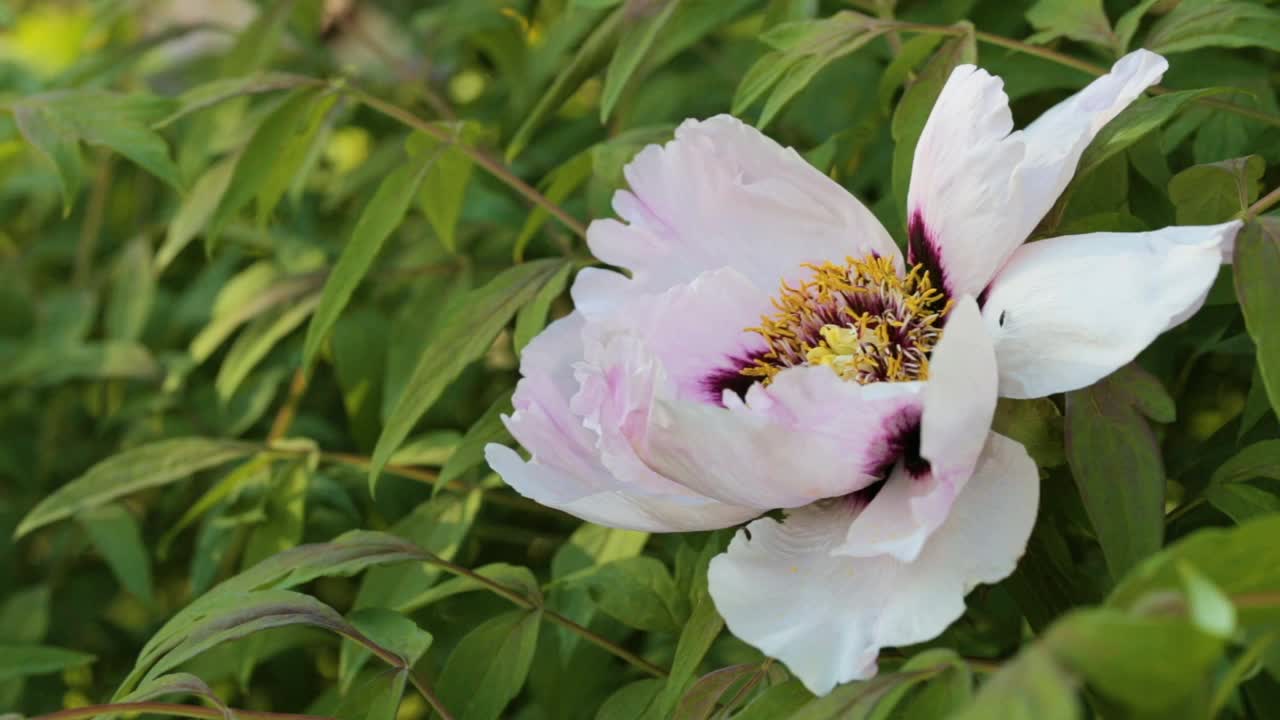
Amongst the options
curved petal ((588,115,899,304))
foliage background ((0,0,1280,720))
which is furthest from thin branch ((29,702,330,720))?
curved petal ((588,115,899,304))

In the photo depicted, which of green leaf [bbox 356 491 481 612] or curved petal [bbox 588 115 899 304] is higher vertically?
curved petal [bbox 588 115 899 304]

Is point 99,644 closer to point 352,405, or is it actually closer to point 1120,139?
point 352,405

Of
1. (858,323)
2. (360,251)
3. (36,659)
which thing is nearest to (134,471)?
(36,659)

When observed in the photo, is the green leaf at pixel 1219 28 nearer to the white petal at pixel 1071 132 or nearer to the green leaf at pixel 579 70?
the white petal at pixel 1071 132

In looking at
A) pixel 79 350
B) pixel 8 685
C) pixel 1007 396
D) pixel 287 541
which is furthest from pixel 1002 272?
pixel 79 350

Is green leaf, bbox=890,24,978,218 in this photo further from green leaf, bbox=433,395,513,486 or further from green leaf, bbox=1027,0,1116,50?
green leaf, bbox=433,395,513,486
